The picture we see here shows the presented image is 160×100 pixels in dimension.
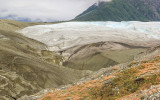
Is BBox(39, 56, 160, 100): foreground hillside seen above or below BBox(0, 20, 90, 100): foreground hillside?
above

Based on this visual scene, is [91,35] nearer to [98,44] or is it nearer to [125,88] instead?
[98,44]

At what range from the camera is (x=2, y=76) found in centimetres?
4638

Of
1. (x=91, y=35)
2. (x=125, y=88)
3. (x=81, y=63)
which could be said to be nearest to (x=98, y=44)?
(x=91, y=35)

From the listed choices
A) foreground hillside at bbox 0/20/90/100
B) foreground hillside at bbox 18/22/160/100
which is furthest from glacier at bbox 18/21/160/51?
foreground hillside at bbox 0/20/90/100

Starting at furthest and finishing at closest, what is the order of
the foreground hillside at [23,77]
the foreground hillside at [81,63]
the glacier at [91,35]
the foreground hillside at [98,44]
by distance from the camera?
the glacier at [91,35]
the foreground hillside at [98,44]
the foreground hillside at [23,77]
the foreground hillside at [81,63]

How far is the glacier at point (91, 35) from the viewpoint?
113312 mm

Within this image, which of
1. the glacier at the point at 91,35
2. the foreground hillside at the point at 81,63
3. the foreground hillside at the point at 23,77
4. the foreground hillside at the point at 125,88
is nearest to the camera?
the foreground hillside at the point at 125,88

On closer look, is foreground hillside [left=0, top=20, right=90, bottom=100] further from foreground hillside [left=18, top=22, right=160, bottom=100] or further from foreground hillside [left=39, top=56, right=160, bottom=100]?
foreground hillside [left=39, top=56, right=160, bottom=100]

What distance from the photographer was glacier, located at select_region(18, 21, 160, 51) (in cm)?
11331

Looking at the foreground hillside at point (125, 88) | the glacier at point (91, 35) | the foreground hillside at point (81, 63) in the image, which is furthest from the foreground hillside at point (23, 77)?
the glacier at point (91, 35)

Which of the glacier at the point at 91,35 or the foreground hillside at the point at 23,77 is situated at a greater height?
the glacier at the point at 91,35

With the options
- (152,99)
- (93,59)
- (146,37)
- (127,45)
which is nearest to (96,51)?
(93,59)

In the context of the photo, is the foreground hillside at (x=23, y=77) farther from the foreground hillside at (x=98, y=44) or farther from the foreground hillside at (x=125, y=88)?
A: the foreground hillside at (x=125, y=88)

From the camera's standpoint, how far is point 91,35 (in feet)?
396
